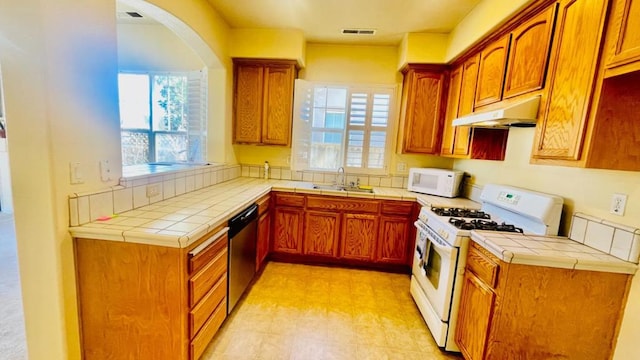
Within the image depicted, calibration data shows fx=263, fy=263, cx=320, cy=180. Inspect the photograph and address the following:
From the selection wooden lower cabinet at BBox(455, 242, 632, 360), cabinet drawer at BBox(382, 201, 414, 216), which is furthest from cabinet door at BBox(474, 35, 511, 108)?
wooden lower cabinet at BBox(455, 242, 632, 360)

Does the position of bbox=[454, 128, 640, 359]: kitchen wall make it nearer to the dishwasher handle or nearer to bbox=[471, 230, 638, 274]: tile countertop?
bbox=[471, 230, 638, 274]: tile countertop

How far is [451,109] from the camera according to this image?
284 centimetres

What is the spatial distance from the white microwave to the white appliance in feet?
1.79

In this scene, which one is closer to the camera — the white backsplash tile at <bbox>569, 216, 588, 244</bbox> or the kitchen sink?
the white backsplash tile at <bbox>569, 216, 588, 244</bbox>

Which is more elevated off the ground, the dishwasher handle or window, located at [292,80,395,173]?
window, located at [292,80,395,173]

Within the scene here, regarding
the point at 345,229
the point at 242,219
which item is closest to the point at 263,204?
the point at 242,219

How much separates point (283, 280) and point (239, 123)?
6.29ft

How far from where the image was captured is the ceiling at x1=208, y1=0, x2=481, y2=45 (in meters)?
2.38

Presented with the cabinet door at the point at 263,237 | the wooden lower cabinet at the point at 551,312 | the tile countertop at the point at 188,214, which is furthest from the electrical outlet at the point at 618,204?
the cabinet door at the point at 263,237

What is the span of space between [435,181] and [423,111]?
0.81 m

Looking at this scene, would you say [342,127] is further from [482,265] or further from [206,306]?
[206,306]

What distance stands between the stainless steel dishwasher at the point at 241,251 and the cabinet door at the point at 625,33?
2.23 metres

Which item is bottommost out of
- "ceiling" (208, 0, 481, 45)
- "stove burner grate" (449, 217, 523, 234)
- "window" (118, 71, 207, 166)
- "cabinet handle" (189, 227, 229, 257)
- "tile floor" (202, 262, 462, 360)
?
"tile floor" (202, 262, 462, 360)

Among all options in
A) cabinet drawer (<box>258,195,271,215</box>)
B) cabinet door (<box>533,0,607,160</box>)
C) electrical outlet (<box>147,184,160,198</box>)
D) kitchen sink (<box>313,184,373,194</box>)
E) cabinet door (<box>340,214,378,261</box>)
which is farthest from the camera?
kitchen sink (<box>313,184,373,194</box>)
